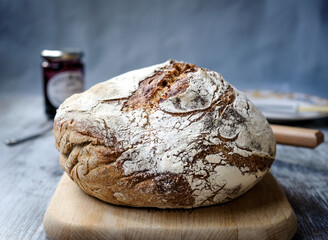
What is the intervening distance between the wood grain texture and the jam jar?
1.25 m

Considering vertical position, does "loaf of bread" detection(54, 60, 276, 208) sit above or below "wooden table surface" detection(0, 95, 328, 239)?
above

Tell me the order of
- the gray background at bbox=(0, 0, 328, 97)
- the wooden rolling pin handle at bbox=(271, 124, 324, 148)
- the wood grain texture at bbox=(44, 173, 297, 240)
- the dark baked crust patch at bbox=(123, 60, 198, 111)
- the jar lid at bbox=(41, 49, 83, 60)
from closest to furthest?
the wood grain texture at bbox=(44, 173, 297, 240)
the dark baked crust patch at bbox=(123, 60, 198, 111)
the wooden rolling pin handle at bbox=(271, 124, 324, 148)
the jar lid at bbox=(41, 49, 83, 60)
the gray background at bbox=(0, 0, 328, 97)

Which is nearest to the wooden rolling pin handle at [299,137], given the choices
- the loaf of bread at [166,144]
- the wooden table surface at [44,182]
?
the wooden table surface at [44,182]

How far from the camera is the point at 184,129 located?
1187 millimetres

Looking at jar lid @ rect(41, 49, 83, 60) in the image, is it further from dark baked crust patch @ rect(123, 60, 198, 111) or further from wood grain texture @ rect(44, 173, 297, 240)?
wood grain texture @ rect(44, 173, 297, 240)

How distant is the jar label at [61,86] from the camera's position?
7.86ft

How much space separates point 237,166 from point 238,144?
0.22ft

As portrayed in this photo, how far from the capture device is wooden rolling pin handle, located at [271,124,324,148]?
166 cm

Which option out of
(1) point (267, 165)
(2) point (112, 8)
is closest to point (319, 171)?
(1) point (267, 165)

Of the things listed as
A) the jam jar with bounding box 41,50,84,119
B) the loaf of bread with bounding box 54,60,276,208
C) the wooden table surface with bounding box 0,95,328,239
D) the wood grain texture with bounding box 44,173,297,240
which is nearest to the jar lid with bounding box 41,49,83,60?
the jam jar with bounding box 41,50,84,119

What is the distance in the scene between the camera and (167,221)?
3.78ft

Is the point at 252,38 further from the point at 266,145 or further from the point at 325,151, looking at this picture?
the point at 266,145

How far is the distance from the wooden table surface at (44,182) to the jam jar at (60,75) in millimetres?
240

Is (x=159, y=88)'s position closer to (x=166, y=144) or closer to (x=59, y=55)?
(x=166, y=144)
